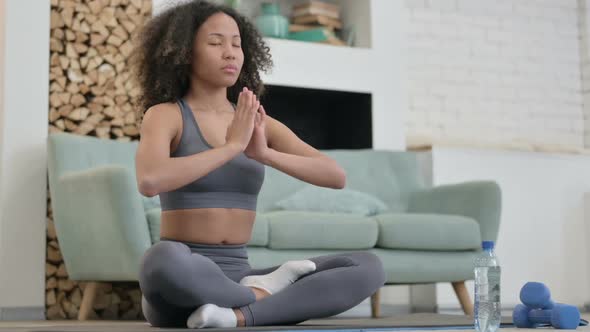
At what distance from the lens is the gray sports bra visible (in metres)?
2.21

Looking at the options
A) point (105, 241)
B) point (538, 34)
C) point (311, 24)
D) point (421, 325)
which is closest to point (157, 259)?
point (421, 325)

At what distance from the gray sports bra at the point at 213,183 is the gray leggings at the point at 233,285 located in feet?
0.32

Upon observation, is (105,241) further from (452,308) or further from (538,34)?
(538,34)

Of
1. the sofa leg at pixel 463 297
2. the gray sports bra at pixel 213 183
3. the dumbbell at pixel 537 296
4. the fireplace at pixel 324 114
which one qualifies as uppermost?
the fireplace at pixel 324 114

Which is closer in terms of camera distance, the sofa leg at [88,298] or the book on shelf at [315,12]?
the sofa leg at [88,298]

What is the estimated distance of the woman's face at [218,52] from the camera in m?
2.30

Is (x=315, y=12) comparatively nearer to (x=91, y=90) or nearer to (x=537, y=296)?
(x=91, y=90)

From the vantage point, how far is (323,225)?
3.72 meters

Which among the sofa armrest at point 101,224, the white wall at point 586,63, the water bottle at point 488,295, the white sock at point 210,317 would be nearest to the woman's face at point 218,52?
A: the white sock at point 210,317

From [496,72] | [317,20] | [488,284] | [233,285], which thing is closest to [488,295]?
[488,284]

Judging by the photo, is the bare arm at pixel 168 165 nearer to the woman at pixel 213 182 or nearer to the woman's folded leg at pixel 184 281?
the woman at pixel 213 182

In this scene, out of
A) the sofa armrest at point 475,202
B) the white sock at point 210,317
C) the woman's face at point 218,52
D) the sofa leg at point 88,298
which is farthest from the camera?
the sofa armrest at point 475,202

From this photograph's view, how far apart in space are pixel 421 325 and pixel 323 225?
4.68ft

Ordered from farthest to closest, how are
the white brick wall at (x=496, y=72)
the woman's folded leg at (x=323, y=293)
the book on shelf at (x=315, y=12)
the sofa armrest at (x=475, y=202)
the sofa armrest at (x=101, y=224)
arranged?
the white brick wall at (x=496, y=72)
the book on shelf at (x=315, y=12)
the sofa armrest at (x=475, y=202)
the sofa armrest at (x=101, y=224)
the woman's folded leg at (x=323, y=293)
